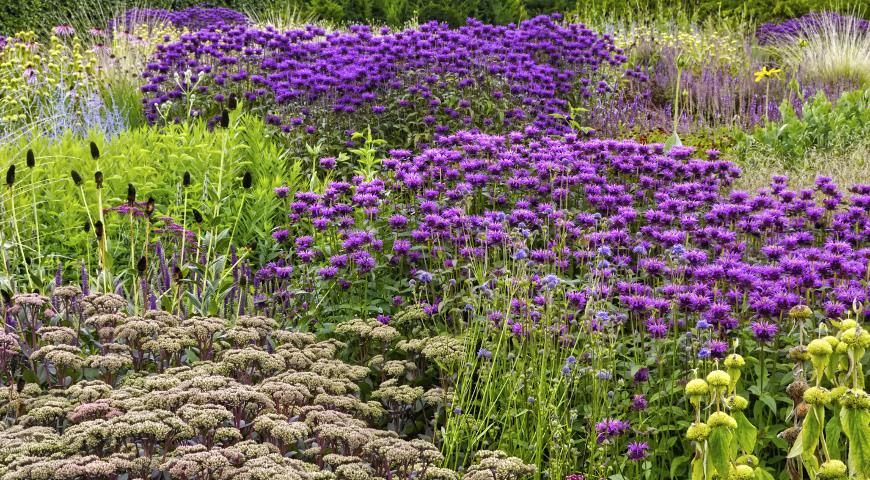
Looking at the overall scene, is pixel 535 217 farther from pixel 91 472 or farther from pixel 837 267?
pixel 91 472

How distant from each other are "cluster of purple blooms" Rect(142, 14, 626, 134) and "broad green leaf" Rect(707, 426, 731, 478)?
5.29 metres

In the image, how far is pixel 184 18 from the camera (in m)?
15.0

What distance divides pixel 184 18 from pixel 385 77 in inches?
339

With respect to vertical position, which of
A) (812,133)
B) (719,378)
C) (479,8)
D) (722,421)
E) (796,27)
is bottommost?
(812,133)

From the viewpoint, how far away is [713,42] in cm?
1442

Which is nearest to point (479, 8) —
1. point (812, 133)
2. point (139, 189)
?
point (812, 133)

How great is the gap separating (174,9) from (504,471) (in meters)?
16.7

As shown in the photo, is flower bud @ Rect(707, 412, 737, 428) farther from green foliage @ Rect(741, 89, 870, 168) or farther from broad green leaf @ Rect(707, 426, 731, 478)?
green foliage @ Rect(741, 89, 870, 168)

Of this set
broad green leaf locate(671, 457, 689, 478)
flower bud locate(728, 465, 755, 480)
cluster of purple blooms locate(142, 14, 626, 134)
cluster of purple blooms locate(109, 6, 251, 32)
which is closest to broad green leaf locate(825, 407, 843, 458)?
flower bud locate(728, 465, 755, 480)

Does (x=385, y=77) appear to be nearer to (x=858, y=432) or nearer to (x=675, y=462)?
(x=675, y=462)

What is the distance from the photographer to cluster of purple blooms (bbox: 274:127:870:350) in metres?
3.67

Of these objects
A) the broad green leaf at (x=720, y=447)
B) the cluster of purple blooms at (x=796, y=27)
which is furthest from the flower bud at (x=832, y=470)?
the cluster of purple blooms at (x=796, y=27)

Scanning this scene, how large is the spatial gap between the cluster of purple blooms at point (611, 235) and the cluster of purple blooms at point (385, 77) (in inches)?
73.4

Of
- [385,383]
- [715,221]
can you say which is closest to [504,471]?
[385,383]
